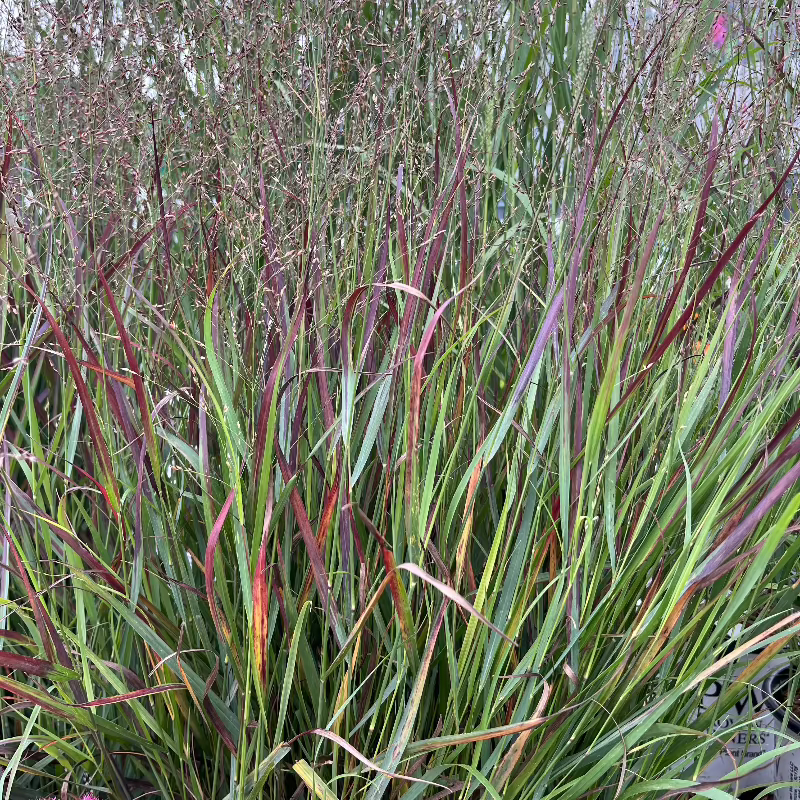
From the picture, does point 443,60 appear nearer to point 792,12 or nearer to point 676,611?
point 792,12

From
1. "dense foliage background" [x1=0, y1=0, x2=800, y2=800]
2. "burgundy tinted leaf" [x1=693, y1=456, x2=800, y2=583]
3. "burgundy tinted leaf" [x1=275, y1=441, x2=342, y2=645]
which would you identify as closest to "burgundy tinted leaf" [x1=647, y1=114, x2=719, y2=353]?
"dense foliage background" [x1=0, y1=0, x2=800, y2=800]

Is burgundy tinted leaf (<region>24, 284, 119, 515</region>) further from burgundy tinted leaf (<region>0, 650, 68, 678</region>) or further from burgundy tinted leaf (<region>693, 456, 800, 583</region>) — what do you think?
burgundy tinted leaf (<region>693, 456, 800, 583</region>)

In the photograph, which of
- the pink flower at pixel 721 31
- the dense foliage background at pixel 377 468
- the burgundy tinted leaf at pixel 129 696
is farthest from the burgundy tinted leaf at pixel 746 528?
the pink flower at pixel 721 31

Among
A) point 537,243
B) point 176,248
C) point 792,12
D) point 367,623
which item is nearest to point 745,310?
point 537,243

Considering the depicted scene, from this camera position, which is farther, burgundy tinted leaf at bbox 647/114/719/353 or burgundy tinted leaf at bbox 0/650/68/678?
burgundy tinted leaf at bbox 647/114/719/353

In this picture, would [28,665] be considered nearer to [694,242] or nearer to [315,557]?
[315,557]

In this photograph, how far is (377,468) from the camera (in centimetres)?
103

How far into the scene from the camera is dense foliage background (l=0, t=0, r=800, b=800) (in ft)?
2.75

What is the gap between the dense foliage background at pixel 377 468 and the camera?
2.75 feet

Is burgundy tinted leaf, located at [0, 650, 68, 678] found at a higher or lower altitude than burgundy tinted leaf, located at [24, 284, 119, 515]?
lower

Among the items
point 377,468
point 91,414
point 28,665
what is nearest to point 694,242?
point 377,468

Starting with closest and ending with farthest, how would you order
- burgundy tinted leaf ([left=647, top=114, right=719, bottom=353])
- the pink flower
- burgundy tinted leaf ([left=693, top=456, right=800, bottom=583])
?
burgundy tinted leaf ([left=693, top=456, right=800, bottom=583]) < burgundy tinted leaf ([left=647, top=114, right=719, bottom=353]) < the pink flower

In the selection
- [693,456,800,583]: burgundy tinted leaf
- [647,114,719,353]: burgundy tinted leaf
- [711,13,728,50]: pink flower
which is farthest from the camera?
[711,13,728,50]: pink flower

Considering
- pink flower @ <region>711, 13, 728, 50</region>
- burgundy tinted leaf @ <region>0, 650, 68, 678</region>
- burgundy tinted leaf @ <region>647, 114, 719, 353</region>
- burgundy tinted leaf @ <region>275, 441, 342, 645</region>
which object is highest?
pink flower @ <region>711, 13, 728, 50</region>
